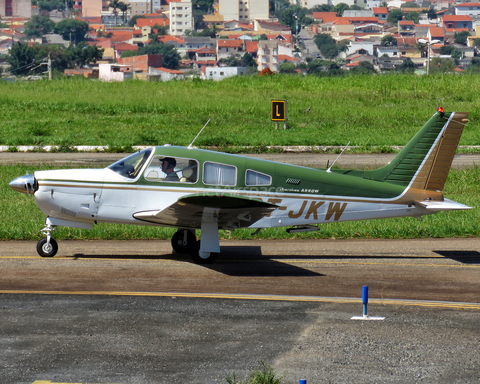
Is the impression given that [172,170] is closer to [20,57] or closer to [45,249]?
[45,249]

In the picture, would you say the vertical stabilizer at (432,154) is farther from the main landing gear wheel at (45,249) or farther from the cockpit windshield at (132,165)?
the main landing gear wheel at (45,249)

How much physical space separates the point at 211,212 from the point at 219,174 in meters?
0.91

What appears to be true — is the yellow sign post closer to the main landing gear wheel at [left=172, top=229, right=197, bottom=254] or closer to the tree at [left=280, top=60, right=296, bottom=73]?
the main landing gear wheel at [left=172, top=229, right=197, bottom=254]

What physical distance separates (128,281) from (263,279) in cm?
240

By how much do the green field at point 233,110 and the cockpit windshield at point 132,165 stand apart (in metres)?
14.5

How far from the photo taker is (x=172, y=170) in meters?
12.8

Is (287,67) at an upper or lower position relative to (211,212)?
upper

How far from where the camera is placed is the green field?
1166 inches

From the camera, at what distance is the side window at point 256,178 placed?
1292cm

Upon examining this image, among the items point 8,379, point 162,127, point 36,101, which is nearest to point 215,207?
point 8,379

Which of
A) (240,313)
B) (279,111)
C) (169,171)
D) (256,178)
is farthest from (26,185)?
(279,111)

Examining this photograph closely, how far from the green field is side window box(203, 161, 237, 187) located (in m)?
14.6

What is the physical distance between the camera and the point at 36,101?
123 ft

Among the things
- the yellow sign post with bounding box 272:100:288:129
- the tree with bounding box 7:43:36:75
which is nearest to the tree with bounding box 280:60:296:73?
the tree with bounding box 7:43:36:75
